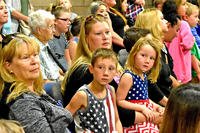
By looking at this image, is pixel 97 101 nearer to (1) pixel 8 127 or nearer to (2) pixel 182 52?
(1) pixel 8 127

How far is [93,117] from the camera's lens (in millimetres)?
3289

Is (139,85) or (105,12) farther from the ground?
(105,12)

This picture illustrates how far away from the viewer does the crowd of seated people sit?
269cm

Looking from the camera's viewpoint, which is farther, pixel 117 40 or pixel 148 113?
pixel 117 40

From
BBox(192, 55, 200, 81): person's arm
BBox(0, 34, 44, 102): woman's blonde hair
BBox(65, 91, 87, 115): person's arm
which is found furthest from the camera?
BBox(192, 55, 200, 81): person's arm

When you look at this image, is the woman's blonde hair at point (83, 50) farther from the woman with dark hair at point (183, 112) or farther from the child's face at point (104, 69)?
the woman with dark hair at point (183, 112)

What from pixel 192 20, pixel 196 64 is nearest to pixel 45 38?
pixel 196 64

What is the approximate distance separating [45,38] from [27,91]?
1.71m

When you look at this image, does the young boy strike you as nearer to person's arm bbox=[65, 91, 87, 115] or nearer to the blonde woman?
the blonde woman

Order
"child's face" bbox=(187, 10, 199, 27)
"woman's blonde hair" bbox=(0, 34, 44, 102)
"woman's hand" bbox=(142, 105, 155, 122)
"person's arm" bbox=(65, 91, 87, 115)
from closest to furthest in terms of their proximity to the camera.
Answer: "woman's blonde hair" bbox=(0, 34, 44, 102)
"person's arm" bbox=(65, 91, 87, 115)
"woman's hand" bbox=(142, 105, 155, 122)
"child's face" bbox=(187, 10, 199, 27)

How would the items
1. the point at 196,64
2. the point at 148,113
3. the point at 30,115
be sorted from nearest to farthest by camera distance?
1. the point at 30,115
2. the point at 148,113
3. the point at 196,64

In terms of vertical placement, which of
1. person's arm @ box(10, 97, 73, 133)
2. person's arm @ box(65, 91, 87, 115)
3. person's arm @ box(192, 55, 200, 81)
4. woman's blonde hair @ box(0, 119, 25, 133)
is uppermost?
woman's blonde hair @ box(0, 119, 25, 133)

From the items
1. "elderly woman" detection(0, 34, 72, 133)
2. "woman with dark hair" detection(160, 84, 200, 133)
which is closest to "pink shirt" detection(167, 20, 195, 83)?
"elderly woman" detection(0, 34, 72, 133)

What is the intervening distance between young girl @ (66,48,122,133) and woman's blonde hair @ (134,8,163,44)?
1.19 meters
